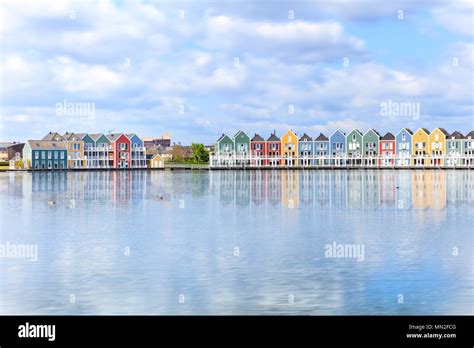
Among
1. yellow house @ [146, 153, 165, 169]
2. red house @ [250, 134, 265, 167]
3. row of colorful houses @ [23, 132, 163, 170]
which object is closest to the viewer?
row of colorful houses @ [23, 132, 163, 170]

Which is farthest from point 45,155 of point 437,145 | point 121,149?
point 437,145

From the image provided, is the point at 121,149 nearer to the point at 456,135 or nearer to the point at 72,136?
the point at 72,136

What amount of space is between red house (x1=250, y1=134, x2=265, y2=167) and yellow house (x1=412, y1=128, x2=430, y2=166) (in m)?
25.3

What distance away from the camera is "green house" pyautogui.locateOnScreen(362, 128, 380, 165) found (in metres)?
107

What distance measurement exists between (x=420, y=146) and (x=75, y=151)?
57.8m

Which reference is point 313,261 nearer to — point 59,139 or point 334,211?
point 334,211

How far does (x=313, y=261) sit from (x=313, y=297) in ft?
13.8

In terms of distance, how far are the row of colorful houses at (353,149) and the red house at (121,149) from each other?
15.3m

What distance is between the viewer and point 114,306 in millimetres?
13188

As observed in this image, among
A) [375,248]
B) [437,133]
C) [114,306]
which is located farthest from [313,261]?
[437,133]

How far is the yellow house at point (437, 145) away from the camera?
347 feet

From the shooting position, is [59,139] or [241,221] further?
[59,139]

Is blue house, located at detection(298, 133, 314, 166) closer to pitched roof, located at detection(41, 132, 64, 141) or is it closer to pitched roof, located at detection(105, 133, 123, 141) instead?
pitched roof, located at detection(105, 133, 123, 141)

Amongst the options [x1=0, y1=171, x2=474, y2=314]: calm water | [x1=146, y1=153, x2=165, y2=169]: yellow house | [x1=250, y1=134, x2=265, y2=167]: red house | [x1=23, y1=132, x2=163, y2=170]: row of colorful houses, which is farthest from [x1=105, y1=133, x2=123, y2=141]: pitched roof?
[x1=0, y1=171, x2=474, y2=314]: calm water
